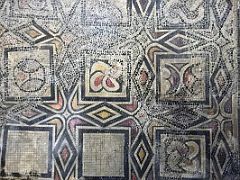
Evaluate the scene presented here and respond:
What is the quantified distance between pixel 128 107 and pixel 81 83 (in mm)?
166

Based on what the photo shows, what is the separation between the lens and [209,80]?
1.30 metres

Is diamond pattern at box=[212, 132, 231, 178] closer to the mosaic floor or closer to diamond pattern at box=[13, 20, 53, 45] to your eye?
the mosaic floor

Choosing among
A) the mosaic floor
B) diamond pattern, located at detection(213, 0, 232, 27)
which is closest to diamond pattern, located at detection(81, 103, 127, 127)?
the mosaic floor

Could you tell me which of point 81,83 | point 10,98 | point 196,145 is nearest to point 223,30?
point 196,145

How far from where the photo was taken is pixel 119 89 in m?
1.31

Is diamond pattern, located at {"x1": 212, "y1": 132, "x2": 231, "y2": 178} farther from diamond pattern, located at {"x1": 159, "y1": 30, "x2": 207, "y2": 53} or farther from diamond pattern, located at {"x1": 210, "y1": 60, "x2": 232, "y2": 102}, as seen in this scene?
diamond pattern, located at {"x1": 159, "y1": 30, "x2": 207, "y2": 53}

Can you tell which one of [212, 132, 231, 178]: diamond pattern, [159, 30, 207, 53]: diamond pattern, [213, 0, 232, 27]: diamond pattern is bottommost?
[212, 132, 231, 178]: diamond pattern

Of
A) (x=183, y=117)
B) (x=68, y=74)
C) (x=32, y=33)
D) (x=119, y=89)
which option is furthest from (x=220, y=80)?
(x=32, y=33)

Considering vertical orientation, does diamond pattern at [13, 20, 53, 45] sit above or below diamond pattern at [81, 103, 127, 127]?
above

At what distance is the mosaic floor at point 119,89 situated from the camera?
1.29 meters

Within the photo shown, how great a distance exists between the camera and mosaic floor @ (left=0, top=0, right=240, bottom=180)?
129 cm

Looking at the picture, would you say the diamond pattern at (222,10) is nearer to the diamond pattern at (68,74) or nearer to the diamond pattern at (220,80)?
the diamond pattern at (220,80)

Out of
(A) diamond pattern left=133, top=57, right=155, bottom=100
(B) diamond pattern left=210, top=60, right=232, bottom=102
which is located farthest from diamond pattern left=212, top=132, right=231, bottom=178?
(A) diamond pattern left=133, top=57, right=155, bottom=100

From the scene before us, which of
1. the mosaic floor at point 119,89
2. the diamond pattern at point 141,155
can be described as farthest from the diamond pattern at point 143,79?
the diamond pattern at point 141,155
